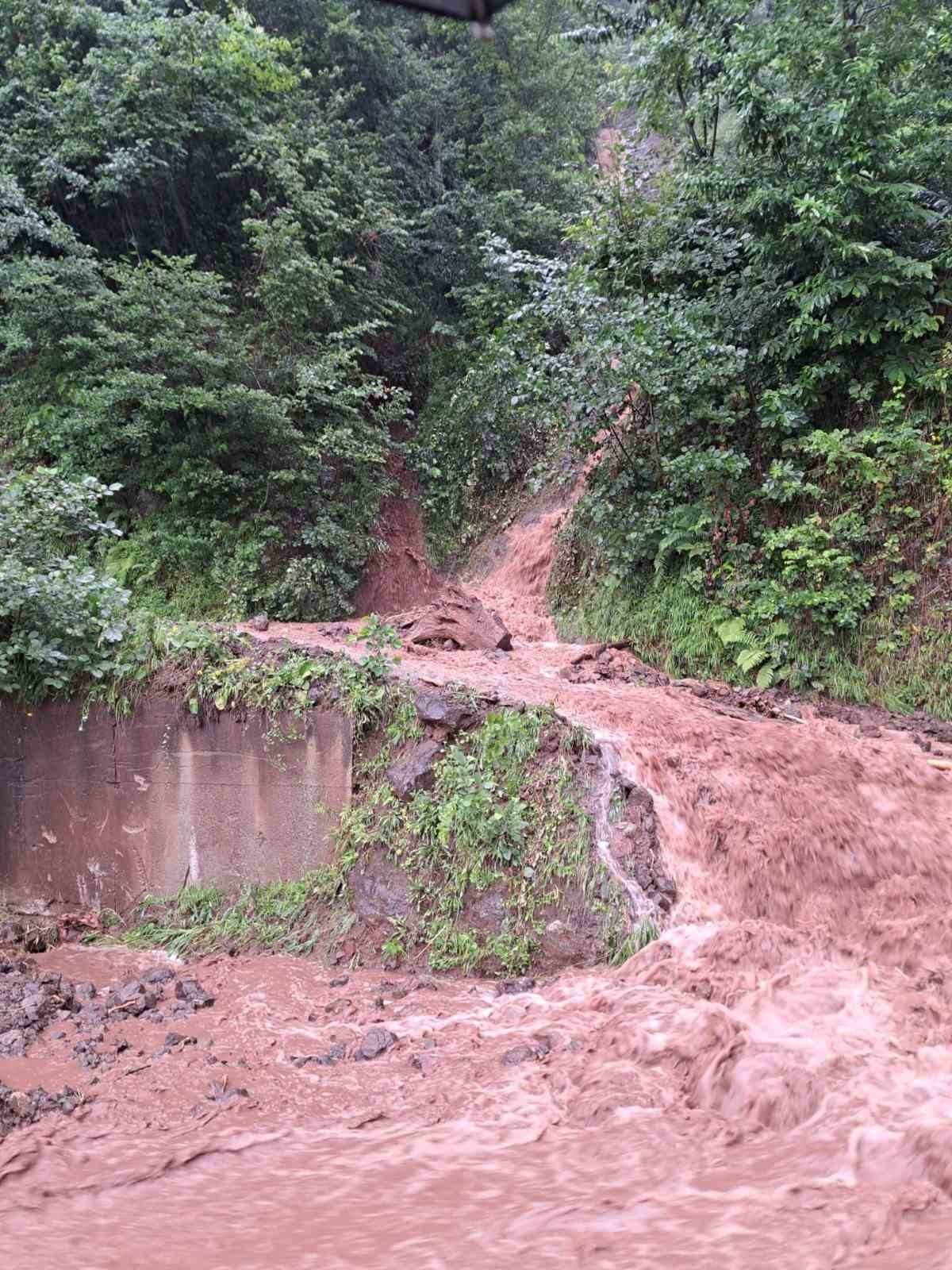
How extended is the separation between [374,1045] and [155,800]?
10.3ft

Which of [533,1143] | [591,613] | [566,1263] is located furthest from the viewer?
[591,613]

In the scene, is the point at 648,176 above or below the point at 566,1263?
above

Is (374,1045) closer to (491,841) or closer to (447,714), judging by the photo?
(491,841)

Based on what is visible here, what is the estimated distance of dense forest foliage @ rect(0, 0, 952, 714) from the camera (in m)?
7.87

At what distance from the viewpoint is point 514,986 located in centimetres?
508

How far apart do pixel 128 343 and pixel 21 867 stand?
6.82 meters

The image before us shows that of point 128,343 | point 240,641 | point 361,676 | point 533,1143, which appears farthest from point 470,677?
point 128,343

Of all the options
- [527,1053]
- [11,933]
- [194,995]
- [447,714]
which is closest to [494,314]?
[447,714]

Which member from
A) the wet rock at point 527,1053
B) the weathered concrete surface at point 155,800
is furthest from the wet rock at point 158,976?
the wet rock at point 527,1053

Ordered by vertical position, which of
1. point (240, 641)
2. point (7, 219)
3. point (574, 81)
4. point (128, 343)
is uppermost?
point (574, 81)

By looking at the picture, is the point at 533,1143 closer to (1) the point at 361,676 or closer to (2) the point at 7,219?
(1) the point at 361,676

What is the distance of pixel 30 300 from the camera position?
1067 centimetres

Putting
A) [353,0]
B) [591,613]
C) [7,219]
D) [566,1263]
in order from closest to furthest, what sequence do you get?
[566,1263], [591,613], [7,219], [353,0]

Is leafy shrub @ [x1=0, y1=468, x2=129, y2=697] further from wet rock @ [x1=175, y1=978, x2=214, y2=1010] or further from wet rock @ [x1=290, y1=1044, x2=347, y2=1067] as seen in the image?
wet rock @ [x1=290, y1=1044, x2=347, y2=1067]
